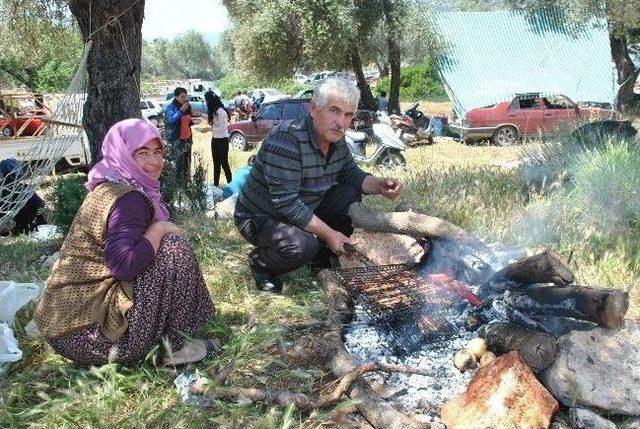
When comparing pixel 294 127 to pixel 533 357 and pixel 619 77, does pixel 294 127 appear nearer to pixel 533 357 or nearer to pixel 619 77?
pixel 533 357

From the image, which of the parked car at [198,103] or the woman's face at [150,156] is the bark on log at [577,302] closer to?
the woman's face at [150,156]

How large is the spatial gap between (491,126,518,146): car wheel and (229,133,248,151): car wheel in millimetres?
6808

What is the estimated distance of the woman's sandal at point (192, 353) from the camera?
2.68m

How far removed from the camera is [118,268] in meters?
2.33

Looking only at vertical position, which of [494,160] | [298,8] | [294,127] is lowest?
[494,160]

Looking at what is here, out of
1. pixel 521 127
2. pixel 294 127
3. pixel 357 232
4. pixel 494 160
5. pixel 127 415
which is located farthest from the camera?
pixel 521 127

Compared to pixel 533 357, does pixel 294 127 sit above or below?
above

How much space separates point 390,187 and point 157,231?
5.95 feet

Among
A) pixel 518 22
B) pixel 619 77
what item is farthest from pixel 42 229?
pixel 619 77

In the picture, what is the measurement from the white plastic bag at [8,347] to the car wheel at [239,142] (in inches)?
503

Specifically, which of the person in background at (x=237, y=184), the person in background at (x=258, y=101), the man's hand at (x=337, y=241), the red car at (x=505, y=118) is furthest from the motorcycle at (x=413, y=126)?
the man's hand at (x=337, y=241)

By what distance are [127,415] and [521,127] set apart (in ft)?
46.0

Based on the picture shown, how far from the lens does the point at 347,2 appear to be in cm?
1688

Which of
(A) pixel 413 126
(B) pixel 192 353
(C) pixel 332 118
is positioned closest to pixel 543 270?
(C) pixel 332 118
